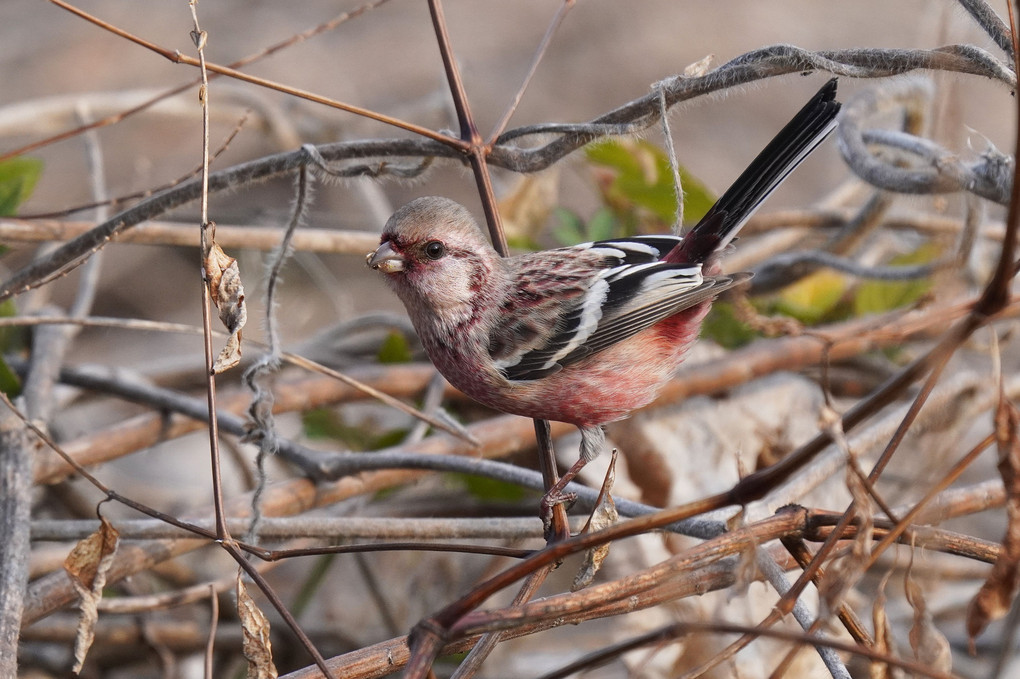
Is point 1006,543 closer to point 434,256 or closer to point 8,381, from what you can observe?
point 434,256

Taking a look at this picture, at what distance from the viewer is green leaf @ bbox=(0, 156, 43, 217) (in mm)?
2887

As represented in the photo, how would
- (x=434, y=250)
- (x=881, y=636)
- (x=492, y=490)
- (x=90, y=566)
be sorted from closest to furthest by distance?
(x=881, y=636), (x=90, y=566), (x=434, y=250), (x=492, y=490)

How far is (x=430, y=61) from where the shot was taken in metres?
5.67

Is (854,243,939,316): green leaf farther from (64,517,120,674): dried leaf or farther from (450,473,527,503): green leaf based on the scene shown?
(64,517,120,674): dried leaf

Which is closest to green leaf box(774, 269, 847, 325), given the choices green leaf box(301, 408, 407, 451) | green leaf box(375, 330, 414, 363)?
green leaf box(375, 330, 414, 363)

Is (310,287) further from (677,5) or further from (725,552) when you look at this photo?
(725,552)

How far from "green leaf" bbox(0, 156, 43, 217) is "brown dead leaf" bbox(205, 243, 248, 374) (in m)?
1.64

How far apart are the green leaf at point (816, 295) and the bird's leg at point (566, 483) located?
61.5 inches

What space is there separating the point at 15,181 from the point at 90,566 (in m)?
1.62

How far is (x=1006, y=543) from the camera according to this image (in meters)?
1.26

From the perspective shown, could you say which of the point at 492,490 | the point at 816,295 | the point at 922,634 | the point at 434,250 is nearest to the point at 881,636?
the point at 922,634

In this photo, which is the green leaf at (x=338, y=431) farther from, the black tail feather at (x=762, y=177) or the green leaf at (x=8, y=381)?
the black tail feather at (x=762, y=177)

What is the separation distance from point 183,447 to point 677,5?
13.2 feet

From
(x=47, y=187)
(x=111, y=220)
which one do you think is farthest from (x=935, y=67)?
(x=47, y=187)
